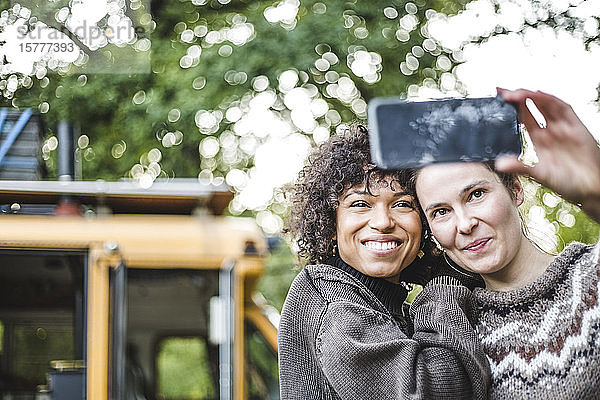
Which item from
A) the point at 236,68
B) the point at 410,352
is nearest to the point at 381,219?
the point at 410,352

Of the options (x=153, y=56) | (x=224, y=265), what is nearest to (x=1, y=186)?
(x=224, y=265)

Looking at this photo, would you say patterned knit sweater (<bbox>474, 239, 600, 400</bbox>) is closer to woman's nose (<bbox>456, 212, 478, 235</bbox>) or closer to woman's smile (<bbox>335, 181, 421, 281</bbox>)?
woman's nose (<bbox>456, 212, 478, 235</bbox>)

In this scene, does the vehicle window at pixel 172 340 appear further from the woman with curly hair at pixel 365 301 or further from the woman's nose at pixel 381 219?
the woman's nose at pixel 381 219

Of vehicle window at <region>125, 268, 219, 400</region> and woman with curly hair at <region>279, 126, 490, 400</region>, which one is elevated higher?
woman with curly hair at <region>279, 126, 490, 400</region>

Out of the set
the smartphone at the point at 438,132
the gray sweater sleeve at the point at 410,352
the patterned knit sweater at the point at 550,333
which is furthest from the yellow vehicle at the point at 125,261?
the smartphone at the point at 438,132

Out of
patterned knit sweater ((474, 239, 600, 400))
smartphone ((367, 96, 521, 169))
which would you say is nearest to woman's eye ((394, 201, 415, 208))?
patterned knit sweater ((474, 239, 600, 400))

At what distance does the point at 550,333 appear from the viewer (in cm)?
159

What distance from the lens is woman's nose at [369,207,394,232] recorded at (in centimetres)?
190

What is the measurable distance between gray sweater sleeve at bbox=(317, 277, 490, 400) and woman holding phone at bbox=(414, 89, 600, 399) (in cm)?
5

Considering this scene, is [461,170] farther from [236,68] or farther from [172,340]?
[236,68]

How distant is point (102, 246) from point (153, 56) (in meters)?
2.71

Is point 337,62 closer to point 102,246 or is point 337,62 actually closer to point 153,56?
point 153,56

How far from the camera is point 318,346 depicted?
1784 mm

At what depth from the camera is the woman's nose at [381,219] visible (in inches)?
74.7
